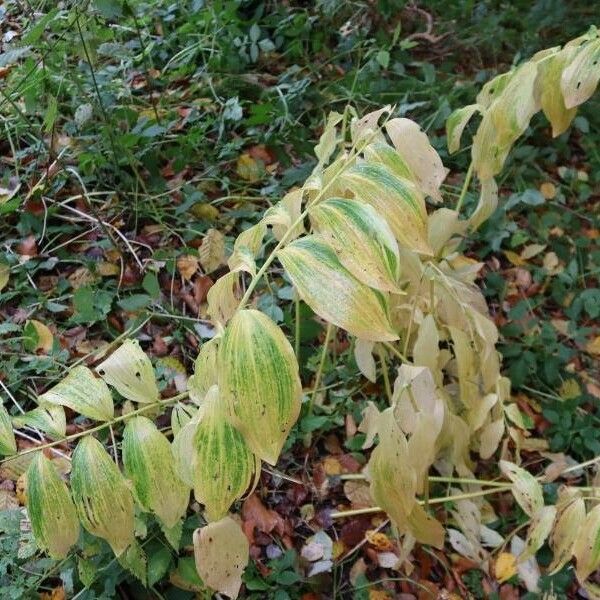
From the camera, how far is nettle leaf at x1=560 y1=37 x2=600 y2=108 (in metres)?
0.96

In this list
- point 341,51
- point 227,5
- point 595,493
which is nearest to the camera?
point 595,493

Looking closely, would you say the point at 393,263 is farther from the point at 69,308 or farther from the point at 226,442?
the point at 69,308

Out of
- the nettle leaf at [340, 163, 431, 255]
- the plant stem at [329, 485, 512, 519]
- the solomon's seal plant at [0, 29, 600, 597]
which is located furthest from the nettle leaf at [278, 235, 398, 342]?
the plant stem at [329, 485, 512, 519]

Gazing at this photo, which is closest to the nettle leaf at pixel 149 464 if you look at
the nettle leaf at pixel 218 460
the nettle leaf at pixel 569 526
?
the nettle leaf at pixel 218 460

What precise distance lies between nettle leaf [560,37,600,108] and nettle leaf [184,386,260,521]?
25.9 inches

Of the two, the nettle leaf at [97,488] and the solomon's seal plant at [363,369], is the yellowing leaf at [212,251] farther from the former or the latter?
the nettle leaf at [97,488]

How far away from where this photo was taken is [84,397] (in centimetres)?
81

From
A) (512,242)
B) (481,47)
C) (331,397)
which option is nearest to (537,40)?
(481,47)

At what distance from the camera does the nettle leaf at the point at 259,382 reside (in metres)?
0.61

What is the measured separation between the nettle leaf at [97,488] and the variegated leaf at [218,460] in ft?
0.39

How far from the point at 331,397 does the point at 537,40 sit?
1.63 metres

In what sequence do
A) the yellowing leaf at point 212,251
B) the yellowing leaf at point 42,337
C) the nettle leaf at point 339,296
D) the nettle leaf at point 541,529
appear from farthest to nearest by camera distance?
the yellowing leaf at point 212,251 < the yellowing leaf at point 42,337 < the nettle leaf at point 541,529 < the nettle leaf at point 339,296

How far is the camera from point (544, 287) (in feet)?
6.68

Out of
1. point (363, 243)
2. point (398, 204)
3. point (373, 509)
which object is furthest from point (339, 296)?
point (373, 509)
